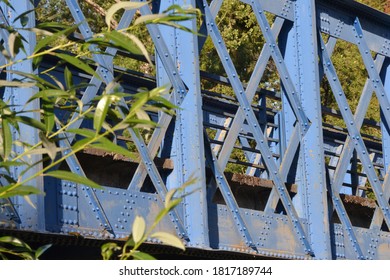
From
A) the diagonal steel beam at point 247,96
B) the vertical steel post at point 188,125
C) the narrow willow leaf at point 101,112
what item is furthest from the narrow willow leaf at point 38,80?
the diagonal steel beam at point 247,96

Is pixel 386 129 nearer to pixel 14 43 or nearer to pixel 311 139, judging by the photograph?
pixel 311 139

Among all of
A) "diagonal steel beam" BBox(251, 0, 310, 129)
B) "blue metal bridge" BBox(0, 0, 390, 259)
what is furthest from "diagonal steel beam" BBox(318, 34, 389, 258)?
"diagonal steel beam" BBox(251, 0, 310, 129)

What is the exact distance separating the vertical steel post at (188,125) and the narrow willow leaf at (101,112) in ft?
19.5

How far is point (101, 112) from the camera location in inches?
136

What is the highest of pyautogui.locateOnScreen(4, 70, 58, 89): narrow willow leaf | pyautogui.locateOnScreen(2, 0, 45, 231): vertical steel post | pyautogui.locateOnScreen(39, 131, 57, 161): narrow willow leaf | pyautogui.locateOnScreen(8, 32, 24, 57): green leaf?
pyautogui.locateOnScreen(2, 0, 45, 231): vertical steel post

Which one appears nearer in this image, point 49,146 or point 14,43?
point 49,146

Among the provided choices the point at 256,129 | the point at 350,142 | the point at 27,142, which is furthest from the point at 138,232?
the point at 350,142

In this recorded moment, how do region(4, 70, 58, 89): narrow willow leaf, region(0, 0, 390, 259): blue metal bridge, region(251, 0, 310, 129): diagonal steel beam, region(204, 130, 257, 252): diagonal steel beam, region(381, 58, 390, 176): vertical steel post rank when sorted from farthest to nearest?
region(381, 58, 390, 176): vertical steel post → region(251, 0, 310, 129): diagonal steel beam → region(204, 130, 257, 252): diagonal steel beam → region(0, 0, 390, 259): blue metal bridge → region(4, 70, 58, 89): narrow willow leaf

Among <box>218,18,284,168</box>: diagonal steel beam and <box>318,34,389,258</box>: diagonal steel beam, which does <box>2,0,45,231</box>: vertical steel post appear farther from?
<box>318,34,389,258</box>: diagonal steel beam

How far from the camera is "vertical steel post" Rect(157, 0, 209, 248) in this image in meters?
9.47

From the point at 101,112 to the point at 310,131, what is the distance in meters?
8.33

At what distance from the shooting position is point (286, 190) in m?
11.0

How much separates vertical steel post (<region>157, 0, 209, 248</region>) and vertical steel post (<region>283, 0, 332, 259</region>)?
226cm

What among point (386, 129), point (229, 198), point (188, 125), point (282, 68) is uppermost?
point (386, 129)
